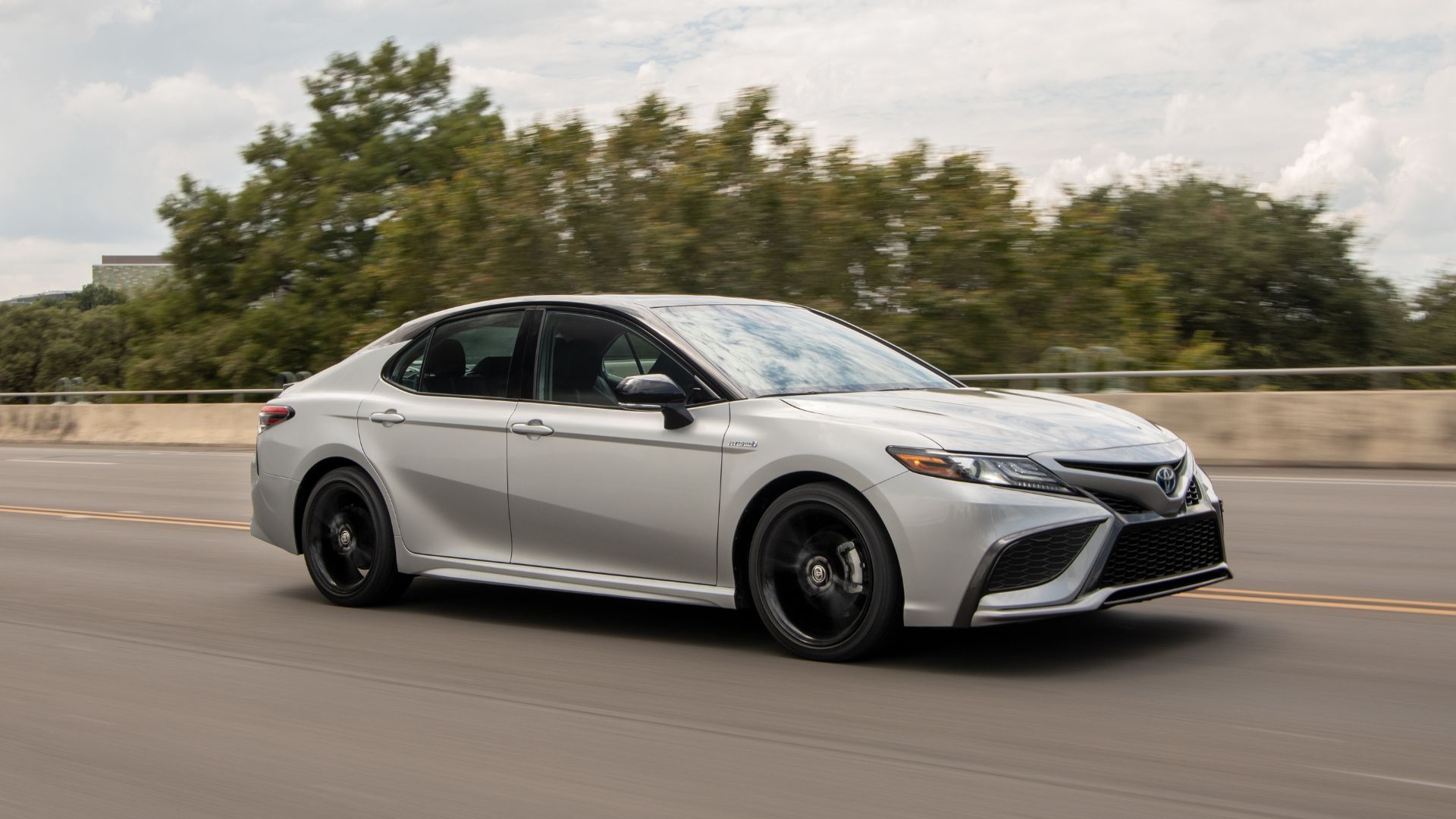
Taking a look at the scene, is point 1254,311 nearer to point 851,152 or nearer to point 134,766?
point 851,152

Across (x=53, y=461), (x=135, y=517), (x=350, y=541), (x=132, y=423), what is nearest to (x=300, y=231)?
(x=132, y=423)

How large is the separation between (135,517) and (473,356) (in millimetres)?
6938

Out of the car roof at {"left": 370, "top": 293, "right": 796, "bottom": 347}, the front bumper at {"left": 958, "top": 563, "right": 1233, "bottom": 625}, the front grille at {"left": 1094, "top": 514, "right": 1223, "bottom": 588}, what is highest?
the car roof at {"left": 370, "top": 293, "right": 796, "bottom": 347}

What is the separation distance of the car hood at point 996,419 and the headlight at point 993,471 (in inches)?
1.5

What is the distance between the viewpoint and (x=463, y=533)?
7297mm

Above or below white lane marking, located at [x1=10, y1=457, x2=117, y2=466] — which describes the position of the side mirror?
above

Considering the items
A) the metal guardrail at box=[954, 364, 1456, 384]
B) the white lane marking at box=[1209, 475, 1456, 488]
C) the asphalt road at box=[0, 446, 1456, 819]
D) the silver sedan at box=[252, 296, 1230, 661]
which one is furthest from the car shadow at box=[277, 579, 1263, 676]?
the metal guardrail at box=[954, 364, 1456, 384]

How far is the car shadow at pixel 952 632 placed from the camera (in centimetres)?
599

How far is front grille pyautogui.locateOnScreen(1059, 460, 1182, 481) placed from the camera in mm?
5664

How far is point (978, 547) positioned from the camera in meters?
5.52

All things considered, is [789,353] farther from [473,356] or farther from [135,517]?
[135,517]

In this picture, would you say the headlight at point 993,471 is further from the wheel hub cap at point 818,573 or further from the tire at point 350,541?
the tire at point 350,541

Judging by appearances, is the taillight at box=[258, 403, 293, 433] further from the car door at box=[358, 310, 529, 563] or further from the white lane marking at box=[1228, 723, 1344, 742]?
the white lane marking at box=[1228, 723, 1344, 742]

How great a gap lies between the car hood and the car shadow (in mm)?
852
